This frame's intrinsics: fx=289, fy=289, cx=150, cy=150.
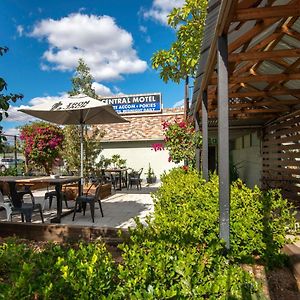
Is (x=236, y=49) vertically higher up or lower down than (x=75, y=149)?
higher up

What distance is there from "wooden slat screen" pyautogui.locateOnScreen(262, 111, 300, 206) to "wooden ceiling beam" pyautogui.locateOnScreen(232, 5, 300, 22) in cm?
544

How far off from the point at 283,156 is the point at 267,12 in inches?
270

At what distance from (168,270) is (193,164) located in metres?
7.62

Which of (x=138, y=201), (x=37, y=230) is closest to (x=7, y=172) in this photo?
(x=138, y=201)

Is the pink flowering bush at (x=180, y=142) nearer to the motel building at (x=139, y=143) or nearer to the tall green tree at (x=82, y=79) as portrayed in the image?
the motel building at (x=139, y=143)

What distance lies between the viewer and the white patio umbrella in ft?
21.3

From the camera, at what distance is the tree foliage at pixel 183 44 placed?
9.68 m

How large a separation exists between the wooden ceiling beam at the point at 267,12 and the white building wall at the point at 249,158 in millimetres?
9355

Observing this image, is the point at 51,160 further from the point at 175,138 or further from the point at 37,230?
the point at 37,230

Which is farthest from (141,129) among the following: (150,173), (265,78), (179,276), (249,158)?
(179,276)

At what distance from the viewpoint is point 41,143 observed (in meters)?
13.6

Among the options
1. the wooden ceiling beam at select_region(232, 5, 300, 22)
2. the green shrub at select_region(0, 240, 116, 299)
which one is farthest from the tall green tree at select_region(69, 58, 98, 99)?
the green shrub at select_region(0, 240, 116, 299)

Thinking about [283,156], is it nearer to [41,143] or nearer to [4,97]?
[4,97]

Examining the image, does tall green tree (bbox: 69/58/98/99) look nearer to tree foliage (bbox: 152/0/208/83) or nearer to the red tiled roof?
the red tiled roof
